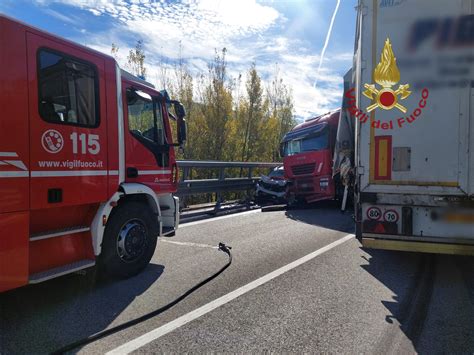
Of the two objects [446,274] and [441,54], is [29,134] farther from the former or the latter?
[446,274]

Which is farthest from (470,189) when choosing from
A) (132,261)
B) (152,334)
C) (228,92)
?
(228,92)

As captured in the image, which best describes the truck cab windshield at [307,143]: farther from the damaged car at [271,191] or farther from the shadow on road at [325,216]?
the shadow on road at [325,216]

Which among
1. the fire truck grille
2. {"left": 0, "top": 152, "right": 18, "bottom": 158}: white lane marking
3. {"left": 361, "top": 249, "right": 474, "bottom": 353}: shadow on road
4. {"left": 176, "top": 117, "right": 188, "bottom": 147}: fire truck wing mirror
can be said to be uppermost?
{"left": 176, "top": 117, "right": 188, "bottom": 147}: fire truck wing mirror

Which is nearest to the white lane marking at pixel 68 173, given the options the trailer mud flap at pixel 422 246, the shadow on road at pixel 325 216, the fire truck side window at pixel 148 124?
the fire truck side window at pixel 148 124

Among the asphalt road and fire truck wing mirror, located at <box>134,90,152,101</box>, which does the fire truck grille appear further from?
fire truck wing mirror, located at <box>134,90,152,101</box>

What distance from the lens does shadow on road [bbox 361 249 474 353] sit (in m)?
3.34

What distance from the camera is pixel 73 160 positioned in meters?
4.12

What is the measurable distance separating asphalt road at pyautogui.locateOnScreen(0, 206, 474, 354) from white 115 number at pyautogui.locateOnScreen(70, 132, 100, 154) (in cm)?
159

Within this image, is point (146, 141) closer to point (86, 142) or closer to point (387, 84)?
point (86, 142)

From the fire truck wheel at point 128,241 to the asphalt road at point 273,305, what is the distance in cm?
17

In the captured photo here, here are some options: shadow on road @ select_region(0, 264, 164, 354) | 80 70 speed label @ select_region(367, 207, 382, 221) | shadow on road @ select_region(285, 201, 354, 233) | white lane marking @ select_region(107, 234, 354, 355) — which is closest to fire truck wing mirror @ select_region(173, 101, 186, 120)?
shadow on road @ select_region(0, 264, 164, 354)

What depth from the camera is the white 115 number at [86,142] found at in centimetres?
414

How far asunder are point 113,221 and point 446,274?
4.40 metres

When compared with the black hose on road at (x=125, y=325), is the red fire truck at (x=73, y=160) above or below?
above
